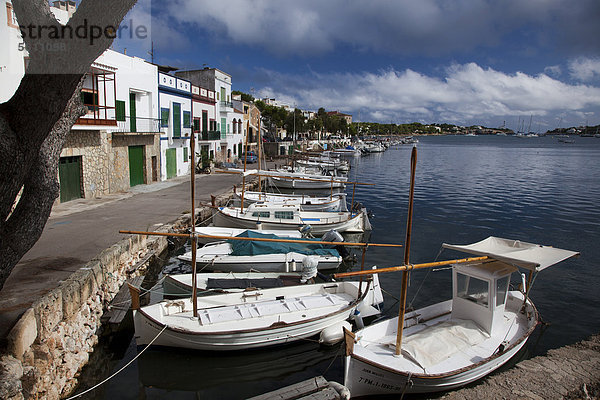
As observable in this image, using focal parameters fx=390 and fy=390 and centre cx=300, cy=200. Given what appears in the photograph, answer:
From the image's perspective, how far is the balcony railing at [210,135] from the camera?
3845cm

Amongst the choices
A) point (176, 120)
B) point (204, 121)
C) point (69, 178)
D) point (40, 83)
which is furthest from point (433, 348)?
point (204, 121)

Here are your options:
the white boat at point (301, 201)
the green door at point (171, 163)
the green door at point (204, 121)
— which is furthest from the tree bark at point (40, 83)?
the green door at point (204, 121)

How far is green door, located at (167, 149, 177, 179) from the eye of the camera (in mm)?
31703

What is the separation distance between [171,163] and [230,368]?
24978 millimetres

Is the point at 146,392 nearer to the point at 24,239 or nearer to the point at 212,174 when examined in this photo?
the point at 24,239

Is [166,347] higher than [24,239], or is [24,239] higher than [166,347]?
[24,239]

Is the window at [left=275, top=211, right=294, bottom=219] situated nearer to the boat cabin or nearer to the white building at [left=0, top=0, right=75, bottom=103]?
the boat cabin

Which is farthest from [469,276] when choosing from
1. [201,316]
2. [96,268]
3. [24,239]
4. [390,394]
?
[96,268]

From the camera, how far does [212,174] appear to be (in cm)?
3778

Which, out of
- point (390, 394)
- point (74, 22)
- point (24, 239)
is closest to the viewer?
point (74, 22)

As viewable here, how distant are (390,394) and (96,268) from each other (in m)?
8.65

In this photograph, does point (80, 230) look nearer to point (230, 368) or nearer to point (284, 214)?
point (230, 368)

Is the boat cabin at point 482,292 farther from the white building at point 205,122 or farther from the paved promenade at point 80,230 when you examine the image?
the white building at point 205,122

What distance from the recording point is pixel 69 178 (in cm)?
2014
